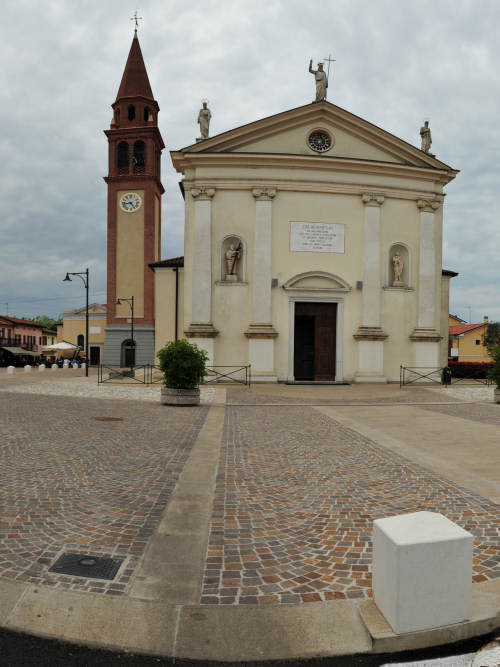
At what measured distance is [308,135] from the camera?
76.1ft

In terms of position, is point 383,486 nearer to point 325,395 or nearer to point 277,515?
point 277,515

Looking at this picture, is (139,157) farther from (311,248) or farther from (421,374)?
(421,374)

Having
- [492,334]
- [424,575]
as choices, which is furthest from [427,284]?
[492,334]

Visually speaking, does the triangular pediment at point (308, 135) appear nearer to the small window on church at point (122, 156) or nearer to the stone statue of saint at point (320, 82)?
the stone statue of saint at point (320, 82)

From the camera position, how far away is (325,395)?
17.2 m

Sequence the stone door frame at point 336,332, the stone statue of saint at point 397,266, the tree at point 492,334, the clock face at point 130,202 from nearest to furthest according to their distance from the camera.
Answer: the stone door frame at point 336,332 → the stone statue of saint at point 397,266 → the clock face at point 130,202 → the tree at point 492,334

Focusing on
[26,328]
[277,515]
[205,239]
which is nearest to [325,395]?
[205,239]

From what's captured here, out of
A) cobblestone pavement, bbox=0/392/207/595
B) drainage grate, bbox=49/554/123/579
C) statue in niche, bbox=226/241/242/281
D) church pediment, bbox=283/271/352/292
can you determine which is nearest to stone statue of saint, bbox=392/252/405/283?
church pediment, bbox=283/271/352/292

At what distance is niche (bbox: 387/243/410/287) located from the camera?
23562mm

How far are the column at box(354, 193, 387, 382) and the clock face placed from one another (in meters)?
21.1

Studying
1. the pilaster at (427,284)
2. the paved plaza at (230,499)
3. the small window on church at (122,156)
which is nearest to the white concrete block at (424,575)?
the paved plaza at (230,499)

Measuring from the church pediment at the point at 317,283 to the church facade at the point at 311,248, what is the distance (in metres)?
0.05

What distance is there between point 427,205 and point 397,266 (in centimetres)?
357

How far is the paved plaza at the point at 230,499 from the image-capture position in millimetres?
3293
